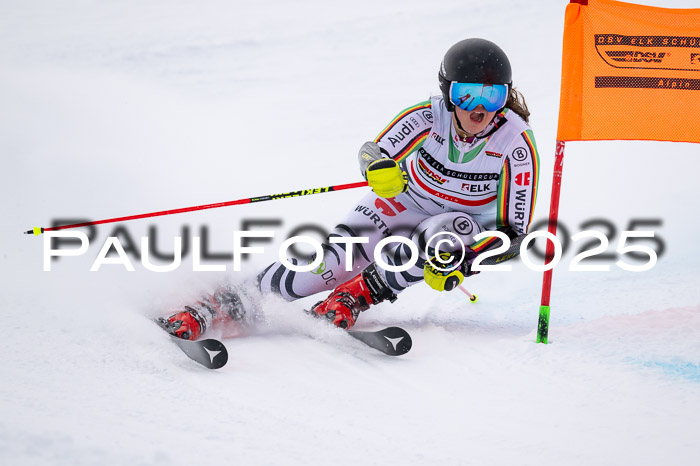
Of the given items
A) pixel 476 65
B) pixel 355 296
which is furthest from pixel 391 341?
pixel 476 65

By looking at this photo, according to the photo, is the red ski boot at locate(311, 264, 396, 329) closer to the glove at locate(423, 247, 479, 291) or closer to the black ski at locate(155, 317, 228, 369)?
the glove at locate(423, 247, 479, 291)

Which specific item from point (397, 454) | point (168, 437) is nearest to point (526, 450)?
point (397, 454)

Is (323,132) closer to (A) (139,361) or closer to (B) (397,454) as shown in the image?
(A) (139,361)

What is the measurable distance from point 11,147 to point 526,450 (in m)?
5.02

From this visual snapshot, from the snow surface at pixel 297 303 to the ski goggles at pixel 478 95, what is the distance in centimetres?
112

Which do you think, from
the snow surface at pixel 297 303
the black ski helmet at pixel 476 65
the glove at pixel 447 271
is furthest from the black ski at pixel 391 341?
the black ski helmet at pixel 476 65

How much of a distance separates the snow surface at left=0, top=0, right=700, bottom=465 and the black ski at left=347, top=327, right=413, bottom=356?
5 cm

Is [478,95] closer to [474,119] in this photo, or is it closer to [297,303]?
[474,119]

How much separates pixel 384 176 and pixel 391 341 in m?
0.74

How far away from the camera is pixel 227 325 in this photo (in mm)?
3410

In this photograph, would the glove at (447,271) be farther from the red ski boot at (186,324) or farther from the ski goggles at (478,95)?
the red ski boot at (186,324)

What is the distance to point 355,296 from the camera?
3715 mm

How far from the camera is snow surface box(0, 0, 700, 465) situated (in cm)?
222

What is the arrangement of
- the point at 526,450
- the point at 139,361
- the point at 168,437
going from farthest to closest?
the point at 139,361
the point at 526,450
the point at 168,437
